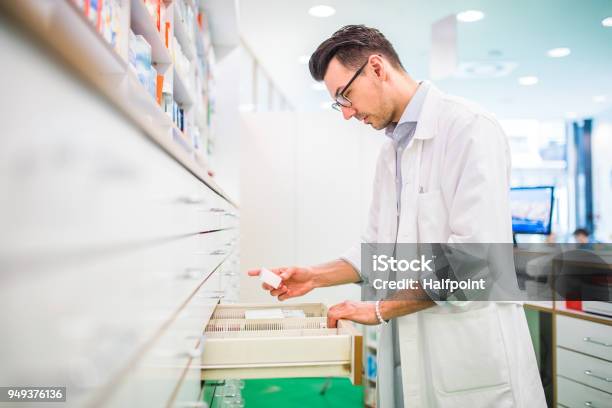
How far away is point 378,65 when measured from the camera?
4.35 ft

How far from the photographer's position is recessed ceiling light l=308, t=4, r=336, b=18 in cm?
426

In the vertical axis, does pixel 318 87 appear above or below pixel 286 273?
above

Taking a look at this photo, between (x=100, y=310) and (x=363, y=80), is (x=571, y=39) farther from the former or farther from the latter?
(x=100, y=310)

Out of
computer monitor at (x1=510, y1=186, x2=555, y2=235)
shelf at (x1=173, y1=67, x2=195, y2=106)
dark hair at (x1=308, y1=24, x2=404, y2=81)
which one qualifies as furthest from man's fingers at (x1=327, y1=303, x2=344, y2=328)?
computer monitor at (x1=510, y1=186, x2=555, y2=235)

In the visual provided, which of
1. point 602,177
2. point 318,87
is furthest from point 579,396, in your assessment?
point 602,177

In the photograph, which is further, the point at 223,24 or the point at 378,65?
the point at 223,24

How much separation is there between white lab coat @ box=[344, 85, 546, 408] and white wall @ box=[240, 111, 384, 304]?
305cm

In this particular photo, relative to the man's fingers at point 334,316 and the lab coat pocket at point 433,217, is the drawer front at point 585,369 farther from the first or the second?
the man's fingers at point 334,316

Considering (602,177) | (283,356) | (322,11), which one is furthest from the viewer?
(602,177)

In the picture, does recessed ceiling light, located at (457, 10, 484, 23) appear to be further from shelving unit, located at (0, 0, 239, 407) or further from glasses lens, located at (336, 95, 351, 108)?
shelving unit, located at (0, 0, 239, 407)

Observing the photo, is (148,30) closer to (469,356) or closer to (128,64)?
(128,64)

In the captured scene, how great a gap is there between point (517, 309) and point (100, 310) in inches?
43.9

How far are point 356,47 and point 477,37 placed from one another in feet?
14.0

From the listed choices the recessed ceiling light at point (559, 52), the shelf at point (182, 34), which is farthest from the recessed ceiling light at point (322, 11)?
the recessed ceiling light at point (559, 52)
